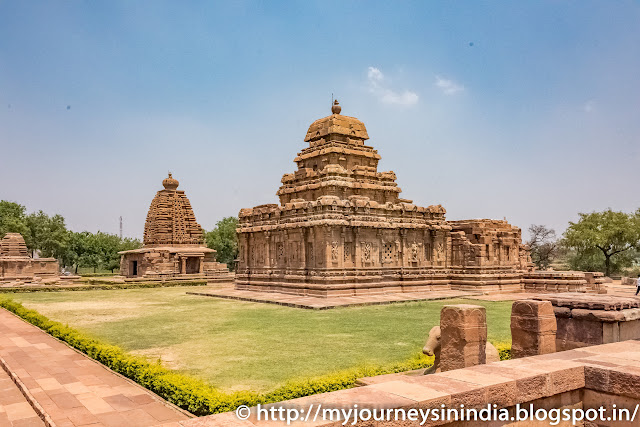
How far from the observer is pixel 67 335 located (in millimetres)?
11531

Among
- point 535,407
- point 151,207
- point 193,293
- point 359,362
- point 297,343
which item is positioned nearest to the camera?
point 535,407

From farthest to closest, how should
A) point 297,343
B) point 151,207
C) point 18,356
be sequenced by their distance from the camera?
point 151,207
point 297,343
point 18,356

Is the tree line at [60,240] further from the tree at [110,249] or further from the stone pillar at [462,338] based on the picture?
the stone pillar at [462,338]

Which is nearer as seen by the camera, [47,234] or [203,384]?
[203,384]

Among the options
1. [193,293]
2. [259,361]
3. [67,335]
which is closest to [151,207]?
[193,293]

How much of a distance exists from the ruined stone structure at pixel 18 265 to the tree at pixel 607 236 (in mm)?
44187

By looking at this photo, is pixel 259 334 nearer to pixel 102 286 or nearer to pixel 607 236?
pixel 102 286

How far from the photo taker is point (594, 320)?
24.8 ft

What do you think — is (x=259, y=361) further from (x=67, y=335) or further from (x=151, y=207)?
A: (x=151, y=207)

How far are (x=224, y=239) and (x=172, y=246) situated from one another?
18.9 meters

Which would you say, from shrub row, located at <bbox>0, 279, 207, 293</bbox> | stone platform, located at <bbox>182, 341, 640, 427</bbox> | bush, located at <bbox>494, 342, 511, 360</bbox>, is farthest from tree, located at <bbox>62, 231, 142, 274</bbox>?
stone platform, located at <bbox>182, 341, 640, 427</bbox>

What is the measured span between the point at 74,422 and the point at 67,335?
245 inches

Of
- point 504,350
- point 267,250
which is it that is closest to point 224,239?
point 267,250


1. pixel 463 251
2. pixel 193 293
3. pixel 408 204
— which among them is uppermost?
pixel 408 204
